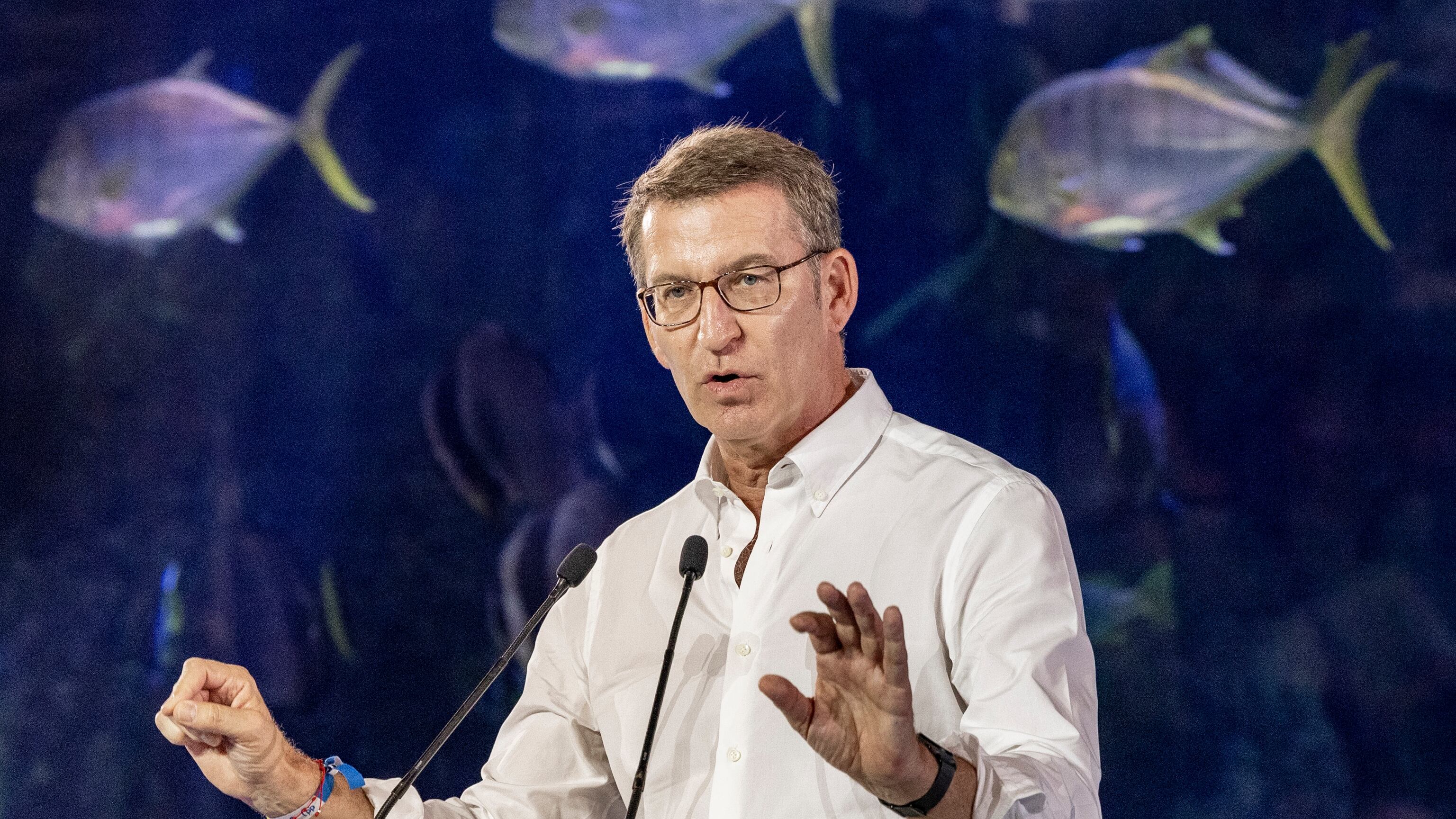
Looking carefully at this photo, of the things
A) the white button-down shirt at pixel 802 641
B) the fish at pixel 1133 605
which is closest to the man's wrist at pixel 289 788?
the white button-down shirt at pixel 802 641

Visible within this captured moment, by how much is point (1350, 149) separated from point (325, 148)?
2.84m

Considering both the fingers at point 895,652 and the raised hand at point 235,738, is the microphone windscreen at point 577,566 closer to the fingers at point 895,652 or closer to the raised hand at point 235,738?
the raised hand at point 235,738

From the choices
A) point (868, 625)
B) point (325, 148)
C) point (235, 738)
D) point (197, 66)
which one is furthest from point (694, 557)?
point (197, 66)

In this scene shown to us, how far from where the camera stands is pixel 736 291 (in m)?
1.73

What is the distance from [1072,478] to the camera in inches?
133

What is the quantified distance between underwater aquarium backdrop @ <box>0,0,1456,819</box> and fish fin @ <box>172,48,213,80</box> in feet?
0.03

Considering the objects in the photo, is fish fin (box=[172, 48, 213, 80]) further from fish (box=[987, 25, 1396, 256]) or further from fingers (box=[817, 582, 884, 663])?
fingers (box=[817, 582, 884, 663])

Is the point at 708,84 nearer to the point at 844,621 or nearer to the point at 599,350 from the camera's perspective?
the point at 599,350

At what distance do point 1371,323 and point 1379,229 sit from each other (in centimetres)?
25

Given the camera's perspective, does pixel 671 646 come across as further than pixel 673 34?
No

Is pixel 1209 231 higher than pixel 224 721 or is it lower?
higher

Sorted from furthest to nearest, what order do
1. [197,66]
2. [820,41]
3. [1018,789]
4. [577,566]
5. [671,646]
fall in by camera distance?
[197,66] → [820,41] → [577,566] → [671,646] → [1018,789]

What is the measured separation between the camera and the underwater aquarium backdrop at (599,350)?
3266 millimetres

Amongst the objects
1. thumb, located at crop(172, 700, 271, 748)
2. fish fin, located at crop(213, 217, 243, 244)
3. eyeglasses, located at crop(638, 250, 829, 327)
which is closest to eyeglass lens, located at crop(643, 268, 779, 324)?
eyeglasses, located at crop(638, 250, 829, 327)
